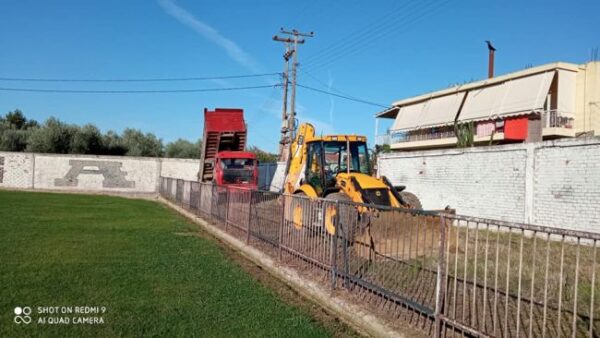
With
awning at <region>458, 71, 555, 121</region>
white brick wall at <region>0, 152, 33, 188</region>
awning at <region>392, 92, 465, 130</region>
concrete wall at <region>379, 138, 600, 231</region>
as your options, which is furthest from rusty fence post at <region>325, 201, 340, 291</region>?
white brick wall at <region>0, 152, 33, 188</region>

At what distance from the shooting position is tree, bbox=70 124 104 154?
4684 centimetres

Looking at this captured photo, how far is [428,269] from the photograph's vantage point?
5383 millimetres

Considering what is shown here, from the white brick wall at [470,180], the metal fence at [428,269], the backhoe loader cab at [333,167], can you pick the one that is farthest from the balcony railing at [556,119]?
the metal fence at [428,269]

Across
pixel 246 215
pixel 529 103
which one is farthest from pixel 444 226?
pixel 529 103

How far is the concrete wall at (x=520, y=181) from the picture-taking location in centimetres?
1188

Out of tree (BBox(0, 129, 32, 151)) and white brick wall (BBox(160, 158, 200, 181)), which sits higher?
tree (BBox(0, 129, 32, 151))

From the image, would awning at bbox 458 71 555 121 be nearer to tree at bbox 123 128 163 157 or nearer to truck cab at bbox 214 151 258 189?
truck cab at bbox 214 151 258 189

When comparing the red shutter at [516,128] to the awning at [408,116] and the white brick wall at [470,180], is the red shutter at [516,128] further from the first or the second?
the white brick wall at [470,180]

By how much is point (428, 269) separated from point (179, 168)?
111 feet

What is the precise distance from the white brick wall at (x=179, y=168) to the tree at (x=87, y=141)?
14.9 meters

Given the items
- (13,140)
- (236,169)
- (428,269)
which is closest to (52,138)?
(13,140)

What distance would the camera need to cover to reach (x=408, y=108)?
41.6 metres

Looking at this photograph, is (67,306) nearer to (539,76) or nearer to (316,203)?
(316,203)

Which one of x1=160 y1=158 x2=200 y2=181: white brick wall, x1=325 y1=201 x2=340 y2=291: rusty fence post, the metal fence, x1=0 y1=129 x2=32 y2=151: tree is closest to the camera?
the metal fence
